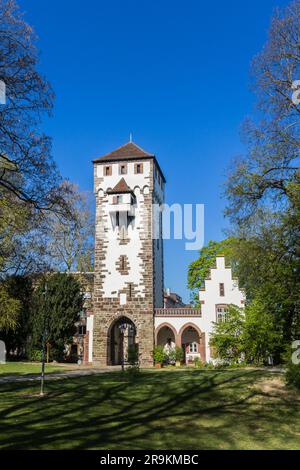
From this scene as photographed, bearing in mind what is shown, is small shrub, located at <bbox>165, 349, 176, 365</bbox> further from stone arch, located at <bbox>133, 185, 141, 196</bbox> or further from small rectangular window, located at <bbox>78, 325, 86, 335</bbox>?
stone arch, located at <bbox>133, 185, 141, 196</bbox>

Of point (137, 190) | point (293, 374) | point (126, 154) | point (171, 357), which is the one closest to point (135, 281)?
point (171, 357)

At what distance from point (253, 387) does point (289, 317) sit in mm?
3745

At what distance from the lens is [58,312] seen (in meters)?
37.2

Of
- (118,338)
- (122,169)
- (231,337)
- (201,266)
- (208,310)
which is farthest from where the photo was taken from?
(201,266)

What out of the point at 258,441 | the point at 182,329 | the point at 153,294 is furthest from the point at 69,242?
the point at 258,441

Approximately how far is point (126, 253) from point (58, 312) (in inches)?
290

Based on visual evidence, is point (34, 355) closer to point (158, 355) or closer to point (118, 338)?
point (118, 338)

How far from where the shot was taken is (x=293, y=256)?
1634cm

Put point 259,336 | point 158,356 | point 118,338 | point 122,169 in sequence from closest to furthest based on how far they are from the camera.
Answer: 1. point 259,336
2. point 158,356
3. point 122,169
4. point 118,338

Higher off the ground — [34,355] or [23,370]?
[34,355]

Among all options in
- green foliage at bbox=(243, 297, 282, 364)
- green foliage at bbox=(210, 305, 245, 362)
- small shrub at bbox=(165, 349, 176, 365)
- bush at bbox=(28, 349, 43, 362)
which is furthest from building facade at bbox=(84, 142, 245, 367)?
green foliage at bbox=(243, 297, 282, 364)

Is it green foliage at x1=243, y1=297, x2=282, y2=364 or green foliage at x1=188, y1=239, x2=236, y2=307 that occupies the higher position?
green foliage at x1=188, y1=239, x2=236, y2=307

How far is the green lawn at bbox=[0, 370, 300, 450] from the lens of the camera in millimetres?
9188

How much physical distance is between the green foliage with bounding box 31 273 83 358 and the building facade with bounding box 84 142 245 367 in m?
1.65
